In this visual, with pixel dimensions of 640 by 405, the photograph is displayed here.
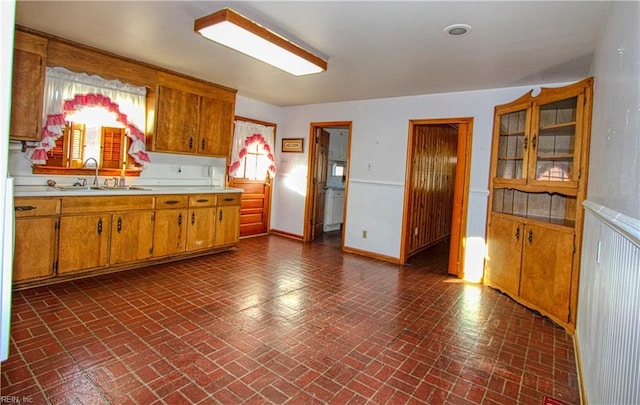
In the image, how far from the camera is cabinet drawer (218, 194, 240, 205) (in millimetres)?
4914

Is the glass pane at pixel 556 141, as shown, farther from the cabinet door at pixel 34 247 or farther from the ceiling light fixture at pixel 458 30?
the cabinet door at pixel 34 247

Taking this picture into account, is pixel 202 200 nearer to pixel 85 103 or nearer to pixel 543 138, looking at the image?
pixel 85 103

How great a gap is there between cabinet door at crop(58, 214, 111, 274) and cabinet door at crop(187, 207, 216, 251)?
101 cm

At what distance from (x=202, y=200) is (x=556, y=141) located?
13.8 feet

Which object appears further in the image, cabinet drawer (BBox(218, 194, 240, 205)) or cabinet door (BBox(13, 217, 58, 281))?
cabinet drawer (BBox(218, 194, 240, 205))

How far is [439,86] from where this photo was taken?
4402 millimetres

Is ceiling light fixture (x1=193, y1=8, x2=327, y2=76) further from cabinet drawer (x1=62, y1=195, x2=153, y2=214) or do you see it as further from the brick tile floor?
the brick tile floor

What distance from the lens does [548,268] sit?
3.21m

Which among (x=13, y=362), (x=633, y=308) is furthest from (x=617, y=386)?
(x=13, y=362)

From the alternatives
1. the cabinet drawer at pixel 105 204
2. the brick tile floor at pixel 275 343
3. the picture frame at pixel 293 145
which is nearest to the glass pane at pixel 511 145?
the brick tile floor at pixel 275 343

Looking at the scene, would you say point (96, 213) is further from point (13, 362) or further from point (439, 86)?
point (439, 86)

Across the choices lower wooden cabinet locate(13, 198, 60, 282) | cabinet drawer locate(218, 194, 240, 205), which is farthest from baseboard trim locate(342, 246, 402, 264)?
lower wooden cabinet locate(13, 198, 60, 282)

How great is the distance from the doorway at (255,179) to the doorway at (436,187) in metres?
2.63

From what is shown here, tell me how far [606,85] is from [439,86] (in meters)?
2.27
